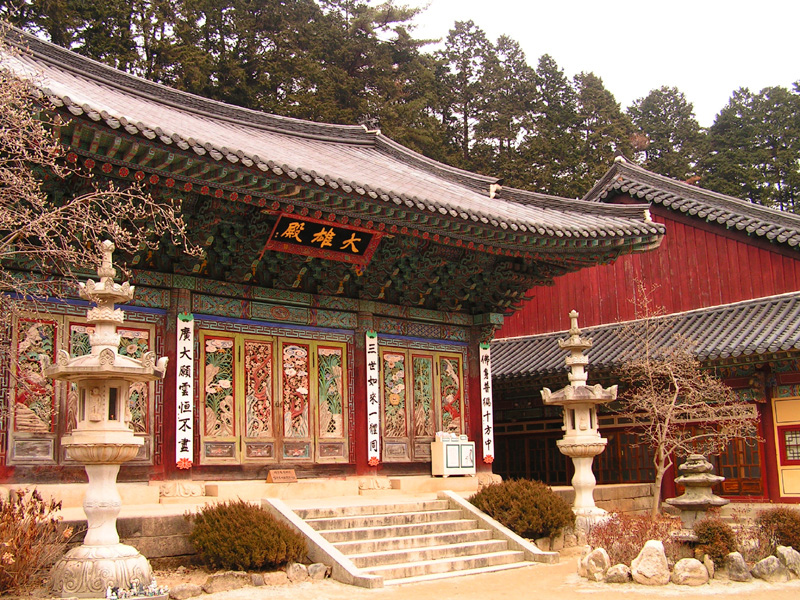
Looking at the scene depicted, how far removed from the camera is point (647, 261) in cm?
2095

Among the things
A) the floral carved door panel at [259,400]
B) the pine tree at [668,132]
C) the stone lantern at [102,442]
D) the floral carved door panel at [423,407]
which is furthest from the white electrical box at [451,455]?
the pine tree at [668,132]

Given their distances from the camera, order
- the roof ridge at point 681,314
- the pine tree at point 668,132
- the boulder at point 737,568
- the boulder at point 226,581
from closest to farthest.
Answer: the boulder at point 226,581
the boulder at point 737,568
the roof ridge at point 681,314
the pine tree at point 668,132

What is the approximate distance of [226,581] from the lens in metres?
8.73

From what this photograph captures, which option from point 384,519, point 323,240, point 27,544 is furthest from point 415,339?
point 27,544

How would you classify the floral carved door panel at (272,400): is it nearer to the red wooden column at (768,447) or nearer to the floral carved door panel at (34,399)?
the floral carved door panel at (34,399)

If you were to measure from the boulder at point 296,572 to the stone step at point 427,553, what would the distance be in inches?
31.6

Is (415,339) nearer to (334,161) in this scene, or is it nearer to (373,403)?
(373,403)

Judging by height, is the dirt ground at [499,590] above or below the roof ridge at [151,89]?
below

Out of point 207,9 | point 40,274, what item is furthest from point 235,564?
point 207,9

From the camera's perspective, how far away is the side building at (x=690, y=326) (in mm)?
16250

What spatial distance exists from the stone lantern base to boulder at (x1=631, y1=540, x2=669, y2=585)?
208 inches

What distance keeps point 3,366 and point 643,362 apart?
1154 cm

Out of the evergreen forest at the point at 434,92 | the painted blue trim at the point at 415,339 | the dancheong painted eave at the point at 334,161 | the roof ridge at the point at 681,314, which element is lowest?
the painted blue trim at the point at 415,339

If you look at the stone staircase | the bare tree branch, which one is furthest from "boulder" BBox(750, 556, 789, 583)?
the bare tree branch
